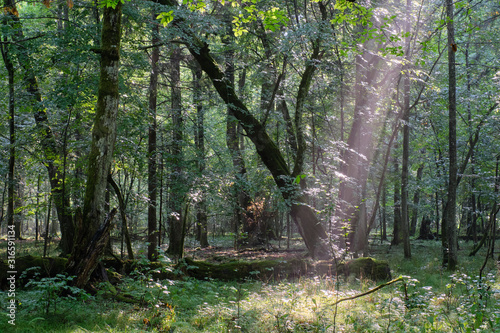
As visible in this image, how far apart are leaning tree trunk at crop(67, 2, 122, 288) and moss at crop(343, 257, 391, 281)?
5935mm

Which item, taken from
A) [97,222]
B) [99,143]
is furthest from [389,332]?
[99,143]

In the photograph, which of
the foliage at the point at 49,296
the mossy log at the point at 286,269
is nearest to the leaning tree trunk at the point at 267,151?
the mossy log at the point at 286,269

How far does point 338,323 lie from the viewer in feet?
14.8

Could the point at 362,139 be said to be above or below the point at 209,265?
above

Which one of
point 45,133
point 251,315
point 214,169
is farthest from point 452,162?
point 45,133

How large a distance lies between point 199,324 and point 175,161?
5950mm

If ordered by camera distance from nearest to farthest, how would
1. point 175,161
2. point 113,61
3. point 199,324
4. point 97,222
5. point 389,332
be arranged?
point 389,332
point 199,324
point 97,222
point 113,61
point 175,161

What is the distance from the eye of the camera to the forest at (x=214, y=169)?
4727 mm

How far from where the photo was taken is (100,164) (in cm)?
554

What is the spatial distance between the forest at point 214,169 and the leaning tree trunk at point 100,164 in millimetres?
23

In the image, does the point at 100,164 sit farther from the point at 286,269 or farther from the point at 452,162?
the point at 452,162

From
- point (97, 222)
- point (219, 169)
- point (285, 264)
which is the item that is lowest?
point (285, 264)

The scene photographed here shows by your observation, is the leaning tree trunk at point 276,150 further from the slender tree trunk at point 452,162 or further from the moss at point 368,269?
the slender tree trunk at point 452,162

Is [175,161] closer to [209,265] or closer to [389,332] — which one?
[209,265]
